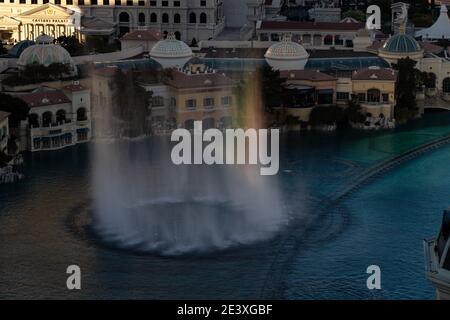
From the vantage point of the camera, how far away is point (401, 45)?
47625 mm

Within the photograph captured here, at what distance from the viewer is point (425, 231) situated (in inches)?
1133

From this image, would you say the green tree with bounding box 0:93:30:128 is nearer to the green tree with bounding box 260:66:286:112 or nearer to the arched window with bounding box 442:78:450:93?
the green tree with bounding box 260:66:286:112

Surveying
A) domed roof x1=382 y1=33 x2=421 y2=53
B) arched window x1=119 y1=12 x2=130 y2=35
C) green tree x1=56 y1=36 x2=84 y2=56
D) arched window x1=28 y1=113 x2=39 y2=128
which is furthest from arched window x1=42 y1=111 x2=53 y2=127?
arched window x1=119 y1=12 x2=130 y2=35

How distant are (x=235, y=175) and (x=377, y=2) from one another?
1466 inches

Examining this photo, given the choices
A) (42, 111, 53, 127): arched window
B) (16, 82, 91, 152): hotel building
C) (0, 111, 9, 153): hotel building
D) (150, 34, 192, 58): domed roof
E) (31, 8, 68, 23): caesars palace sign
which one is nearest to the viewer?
(0, 111, 9, 153): hotel building

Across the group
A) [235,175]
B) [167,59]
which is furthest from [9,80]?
[235,175]

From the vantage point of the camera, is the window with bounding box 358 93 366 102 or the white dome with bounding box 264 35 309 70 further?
the white dome with bounding box 264 35 309 70

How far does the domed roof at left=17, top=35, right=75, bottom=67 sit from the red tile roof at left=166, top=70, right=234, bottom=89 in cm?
433

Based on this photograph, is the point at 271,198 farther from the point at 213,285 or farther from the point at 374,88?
the point at 374,88

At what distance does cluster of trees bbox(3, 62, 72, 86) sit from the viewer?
42.4 m

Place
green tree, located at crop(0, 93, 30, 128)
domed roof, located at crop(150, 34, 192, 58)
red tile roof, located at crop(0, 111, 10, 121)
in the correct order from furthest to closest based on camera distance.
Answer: domed roof, located at crop(150, 34, 192, 58) → green tree, located at crop(0, 93, 30, 128) → red tile roof, located at crop(0, 111, 10, 121)

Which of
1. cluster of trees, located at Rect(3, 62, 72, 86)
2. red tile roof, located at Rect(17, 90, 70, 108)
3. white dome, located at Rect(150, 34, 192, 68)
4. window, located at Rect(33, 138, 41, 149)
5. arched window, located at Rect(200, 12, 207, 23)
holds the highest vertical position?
arched window, located at Rect(200, 12, 207, 23)

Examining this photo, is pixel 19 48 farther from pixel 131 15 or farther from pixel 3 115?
pixel 131 15

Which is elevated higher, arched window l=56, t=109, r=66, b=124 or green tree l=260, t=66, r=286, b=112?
green tree l=260, t=66, r=286, b=112
